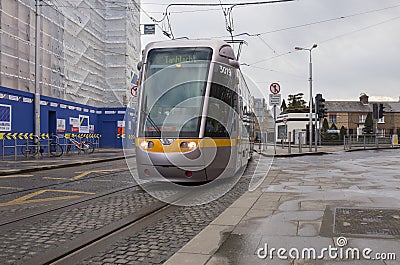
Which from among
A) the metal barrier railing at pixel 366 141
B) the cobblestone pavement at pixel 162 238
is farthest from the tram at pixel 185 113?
the metal barrier railing at pixel 366 141

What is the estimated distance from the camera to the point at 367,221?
20.4 ft

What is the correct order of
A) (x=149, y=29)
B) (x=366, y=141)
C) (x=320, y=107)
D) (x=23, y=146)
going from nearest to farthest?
(x=23, y=146) → (x=149, y=29) → (x=320, y=107) → (x=366, y=141)

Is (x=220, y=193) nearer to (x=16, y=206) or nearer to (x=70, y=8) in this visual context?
(x=16, y=206)

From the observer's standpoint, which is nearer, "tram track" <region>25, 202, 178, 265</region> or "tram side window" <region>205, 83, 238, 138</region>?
"tram track" <region>25, 202, 178, 265</region>

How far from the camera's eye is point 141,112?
32.1 feet

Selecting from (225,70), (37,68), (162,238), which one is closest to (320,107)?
(37,68)

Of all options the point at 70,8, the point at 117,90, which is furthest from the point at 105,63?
the point at 70,8

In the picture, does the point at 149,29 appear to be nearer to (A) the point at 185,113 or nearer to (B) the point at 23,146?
(B) the point at 23,146

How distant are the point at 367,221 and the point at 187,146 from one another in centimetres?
408

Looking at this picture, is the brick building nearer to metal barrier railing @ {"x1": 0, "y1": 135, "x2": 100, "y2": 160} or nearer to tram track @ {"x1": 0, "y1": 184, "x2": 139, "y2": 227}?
metal barrier railing @ {"x1": 0, "y1": 135, "x2": 100, "y2": 160}

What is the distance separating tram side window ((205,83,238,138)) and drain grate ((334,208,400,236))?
11.2 feet

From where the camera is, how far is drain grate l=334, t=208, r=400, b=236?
5562 mm

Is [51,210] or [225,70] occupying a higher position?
[225,70]

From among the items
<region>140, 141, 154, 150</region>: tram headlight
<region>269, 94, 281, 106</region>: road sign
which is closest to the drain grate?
<region>140, 141, 154, 150</region>: tram headlight
